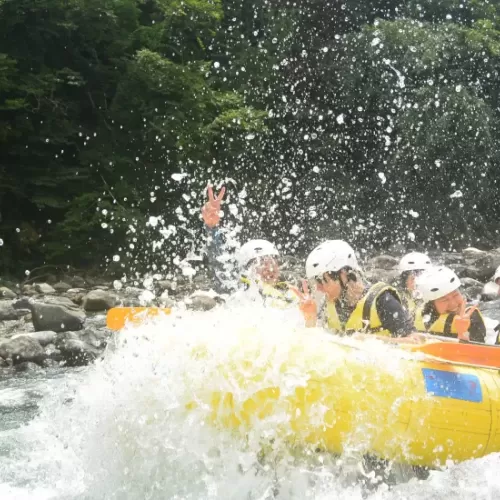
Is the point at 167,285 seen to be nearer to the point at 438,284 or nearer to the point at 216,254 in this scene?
the point at 216,254

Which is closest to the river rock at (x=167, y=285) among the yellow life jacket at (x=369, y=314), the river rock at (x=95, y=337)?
the river rock at (x=95, y=337)

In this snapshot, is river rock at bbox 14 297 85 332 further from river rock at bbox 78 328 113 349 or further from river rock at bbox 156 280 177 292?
river rock at bbox 156 280 177 292

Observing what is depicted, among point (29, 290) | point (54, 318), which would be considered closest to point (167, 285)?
point (29, 290)

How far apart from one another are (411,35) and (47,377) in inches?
643

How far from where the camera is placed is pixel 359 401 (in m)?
3.88

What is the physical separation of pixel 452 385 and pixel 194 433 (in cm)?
143

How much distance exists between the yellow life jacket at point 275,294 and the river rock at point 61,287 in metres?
8.60

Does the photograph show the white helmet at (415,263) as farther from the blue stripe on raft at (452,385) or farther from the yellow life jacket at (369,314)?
the blue stripe on raft at (452,385)

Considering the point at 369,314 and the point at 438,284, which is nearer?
the point at 369,314

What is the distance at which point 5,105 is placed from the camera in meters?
14.7

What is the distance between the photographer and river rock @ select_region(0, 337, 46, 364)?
7965mm

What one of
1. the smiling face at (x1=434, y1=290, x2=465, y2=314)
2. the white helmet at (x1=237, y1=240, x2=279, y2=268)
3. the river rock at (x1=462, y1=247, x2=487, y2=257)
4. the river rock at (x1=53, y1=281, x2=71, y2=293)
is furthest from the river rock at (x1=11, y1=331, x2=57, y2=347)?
the river rock at (x1=462, y1=247, x2=487, y2=257)

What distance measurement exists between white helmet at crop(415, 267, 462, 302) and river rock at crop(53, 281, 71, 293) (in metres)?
10.1

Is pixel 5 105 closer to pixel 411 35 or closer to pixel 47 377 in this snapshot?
pixel 47 377
